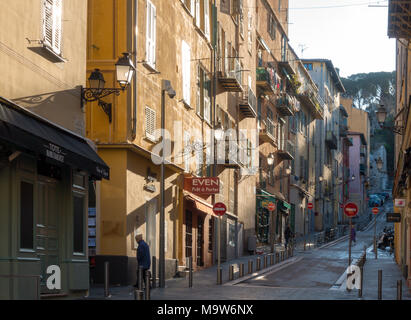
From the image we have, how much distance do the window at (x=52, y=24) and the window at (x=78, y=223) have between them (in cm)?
344

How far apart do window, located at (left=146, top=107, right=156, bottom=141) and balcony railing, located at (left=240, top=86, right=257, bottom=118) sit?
58.4 ft

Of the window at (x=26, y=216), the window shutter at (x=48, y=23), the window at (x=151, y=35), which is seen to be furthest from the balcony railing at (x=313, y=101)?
the window at (x=26, y=216)

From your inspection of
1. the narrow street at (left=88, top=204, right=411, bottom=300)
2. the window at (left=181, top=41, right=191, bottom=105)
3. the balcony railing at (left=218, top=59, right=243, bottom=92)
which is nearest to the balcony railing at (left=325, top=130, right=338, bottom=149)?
the narrow street at (left=88, top=204, right=411, bottom=300)

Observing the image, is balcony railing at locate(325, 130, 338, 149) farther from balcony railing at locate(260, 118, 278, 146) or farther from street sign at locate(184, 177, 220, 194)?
street sign at locate(184, 177, 220, 194)

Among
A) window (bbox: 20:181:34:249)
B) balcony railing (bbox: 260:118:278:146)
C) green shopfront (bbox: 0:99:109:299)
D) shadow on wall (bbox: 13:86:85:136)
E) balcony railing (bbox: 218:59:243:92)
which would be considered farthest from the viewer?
balcony railing (bbox: 260:118:278:146)

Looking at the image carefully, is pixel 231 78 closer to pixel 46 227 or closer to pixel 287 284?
pixel 287 284

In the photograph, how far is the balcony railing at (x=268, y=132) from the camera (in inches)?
2074

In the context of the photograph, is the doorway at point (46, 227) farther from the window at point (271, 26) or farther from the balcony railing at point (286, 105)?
the balcony railing at point (286, 105)

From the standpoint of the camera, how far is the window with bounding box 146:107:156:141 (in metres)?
26.6

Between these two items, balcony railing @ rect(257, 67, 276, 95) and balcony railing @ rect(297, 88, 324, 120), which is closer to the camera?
balcony railing @ rect(257, 67, 276, 95)

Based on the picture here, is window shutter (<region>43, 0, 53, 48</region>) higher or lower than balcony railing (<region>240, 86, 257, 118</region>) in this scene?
lower

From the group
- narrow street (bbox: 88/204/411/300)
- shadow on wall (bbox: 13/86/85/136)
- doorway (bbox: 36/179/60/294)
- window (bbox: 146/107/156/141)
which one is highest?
window (bbox: 146/107/156/141)

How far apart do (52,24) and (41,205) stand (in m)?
3.67
